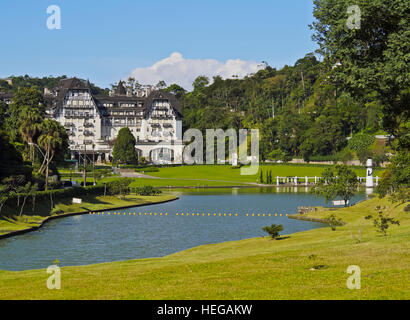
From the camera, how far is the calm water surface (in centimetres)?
4866

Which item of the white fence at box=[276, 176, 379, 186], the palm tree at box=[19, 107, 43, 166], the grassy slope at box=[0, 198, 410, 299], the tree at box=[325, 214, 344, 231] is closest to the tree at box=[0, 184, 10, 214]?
the grassy slope at box=[0, 198, 410, 299]

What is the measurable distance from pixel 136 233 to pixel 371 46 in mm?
37947

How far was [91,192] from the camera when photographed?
9588 cm

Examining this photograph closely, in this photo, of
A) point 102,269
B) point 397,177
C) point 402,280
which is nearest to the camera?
point 402,280

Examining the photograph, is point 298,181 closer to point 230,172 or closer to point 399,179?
point 230,172

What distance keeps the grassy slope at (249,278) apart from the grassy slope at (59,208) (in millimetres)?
31813

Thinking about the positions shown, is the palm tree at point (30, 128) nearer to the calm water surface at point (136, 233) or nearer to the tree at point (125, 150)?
the calm water surface at point (136, 233)

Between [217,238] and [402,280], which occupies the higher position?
[402,280]

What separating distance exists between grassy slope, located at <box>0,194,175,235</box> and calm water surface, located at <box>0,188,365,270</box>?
6.80ft

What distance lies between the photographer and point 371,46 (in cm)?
3519

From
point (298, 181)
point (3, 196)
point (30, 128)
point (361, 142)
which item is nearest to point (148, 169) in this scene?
point (298, 181)

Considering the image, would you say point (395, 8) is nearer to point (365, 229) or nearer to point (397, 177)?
point (365, 229)
